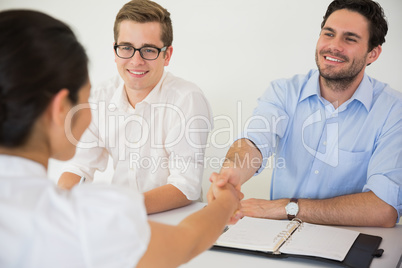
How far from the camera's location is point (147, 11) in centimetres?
230

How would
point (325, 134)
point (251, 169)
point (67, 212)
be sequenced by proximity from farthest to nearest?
point (325, 134)
point (251, 169)
point (67, 212)

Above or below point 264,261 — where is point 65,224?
above

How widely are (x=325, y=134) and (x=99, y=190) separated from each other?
164 cm

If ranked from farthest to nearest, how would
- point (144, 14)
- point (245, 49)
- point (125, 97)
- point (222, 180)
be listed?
point (245, 49) < point (125, 97) < point (144, 14) < point (222, 180)

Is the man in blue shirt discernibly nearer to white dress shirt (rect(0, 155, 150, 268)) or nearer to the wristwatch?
the wristwatch

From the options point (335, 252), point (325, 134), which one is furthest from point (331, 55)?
point (335, 252)

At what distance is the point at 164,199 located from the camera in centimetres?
188

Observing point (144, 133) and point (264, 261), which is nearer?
point (264, 261)

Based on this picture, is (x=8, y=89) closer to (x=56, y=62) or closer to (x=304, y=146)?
(x=56, y=62)

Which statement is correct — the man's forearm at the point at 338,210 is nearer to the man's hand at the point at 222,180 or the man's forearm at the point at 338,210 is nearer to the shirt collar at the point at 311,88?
the man's hand at the point at 222,180

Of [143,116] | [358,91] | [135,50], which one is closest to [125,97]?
[143,116]

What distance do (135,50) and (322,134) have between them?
1083 millimetres

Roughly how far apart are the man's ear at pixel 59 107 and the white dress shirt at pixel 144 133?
138 centimetres

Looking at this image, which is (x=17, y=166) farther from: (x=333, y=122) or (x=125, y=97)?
(x=333, y=122)
